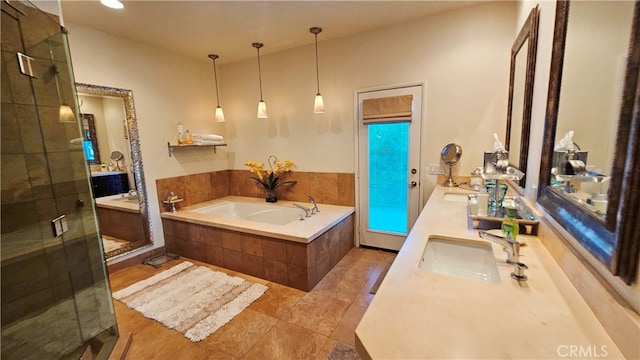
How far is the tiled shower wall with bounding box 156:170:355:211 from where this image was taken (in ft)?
11.1

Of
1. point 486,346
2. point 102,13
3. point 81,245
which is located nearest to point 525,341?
point 486,346

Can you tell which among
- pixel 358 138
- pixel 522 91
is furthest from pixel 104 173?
pixel 522 91

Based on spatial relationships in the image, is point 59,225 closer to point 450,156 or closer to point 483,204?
point 483,204

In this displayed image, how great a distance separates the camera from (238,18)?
2543 millimetres

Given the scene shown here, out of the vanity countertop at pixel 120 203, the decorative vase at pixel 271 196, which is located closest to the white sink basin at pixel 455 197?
the decorative vase at pixel 271 196

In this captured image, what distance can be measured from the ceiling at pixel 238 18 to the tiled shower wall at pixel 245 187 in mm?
1728

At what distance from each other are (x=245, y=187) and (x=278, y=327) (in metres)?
2.62

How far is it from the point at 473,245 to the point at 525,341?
2.22 feet

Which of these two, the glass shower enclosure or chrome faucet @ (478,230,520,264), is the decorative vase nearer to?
the glass shower enclosure

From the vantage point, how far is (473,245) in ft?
4.26

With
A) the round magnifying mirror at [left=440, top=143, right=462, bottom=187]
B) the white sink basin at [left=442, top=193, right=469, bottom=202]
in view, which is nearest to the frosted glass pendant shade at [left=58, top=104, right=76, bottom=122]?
the white sink basin at [left=442, top=193, right=469, bottom=202]

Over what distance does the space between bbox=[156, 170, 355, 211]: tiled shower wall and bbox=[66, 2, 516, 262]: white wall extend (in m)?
0.12

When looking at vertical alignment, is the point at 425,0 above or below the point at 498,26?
above

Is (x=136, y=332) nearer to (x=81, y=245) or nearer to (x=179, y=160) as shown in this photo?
(x=81, y=245)
